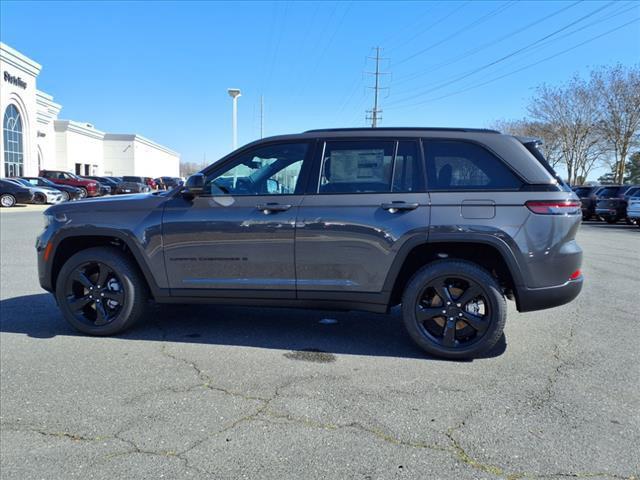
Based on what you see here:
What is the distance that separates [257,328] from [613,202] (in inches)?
881

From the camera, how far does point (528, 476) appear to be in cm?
253

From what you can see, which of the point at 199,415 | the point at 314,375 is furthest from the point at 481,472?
the point at 199,415

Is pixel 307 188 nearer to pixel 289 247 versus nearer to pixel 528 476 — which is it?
pixel 289 247

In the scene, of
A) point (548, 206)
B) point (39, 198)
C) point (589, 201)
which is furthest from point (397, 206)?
point (39, 198)

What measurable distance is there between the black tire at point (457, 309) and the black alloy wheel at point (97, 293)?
2814mm

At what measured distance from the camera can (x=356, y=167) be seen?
430 centimetres

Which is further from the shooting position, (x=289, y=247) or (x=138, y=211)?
(x=138, y=211)

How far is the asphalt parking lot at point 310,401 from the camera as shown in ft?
8.73

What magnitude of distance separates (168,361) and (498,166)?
3.30 m

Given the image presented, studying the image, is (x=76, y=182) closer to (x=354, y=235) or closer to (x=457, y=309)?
(x=354, y=235)

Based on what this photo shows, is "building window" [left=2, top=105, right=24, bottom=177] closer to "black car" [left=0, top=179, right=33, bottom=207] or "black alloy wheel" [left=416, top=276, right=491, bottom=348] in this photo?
"black car" [left=0, top=179, right=33, bottom=207]

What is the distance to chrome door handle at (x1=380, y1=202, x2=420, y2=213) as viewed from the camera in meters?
4.06

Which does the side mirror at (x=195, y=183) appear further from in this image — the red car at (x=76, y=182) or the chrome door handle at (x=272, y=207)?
the red car at (x=76, y=182)

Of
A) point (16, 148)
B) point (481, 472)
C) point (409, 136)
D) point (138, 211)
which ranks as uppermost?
point (16, 148)
